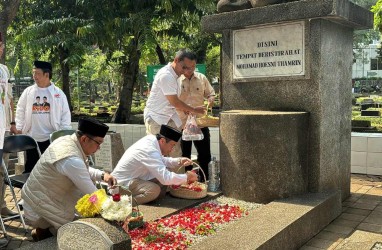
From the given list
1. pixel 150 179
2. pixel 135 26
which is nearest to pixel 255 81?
pixel 150 179

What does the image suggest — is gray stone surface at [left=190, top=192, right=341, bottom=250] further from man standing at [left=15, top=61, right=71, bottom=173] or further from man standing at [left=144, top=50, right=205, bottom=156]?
man standing at [left=15, top=61, right=71, bottom=173]

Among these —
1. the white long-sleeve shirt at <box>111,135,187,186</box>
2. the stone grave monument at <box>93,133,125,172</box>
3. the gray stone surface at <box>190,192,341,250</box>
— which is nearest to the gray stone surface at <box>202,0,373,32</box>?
the white long-sleeve shirt at <box>111,135,187,186</box>

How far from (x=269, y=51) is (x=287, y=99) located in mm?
631

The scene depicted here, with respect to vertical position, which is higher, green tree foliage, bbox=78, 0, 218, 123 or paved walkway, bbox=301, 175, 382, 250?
green tree foliage, bbox=78, 0, 218, 123

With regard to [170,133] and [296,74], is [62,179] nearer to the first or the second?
[170,133]

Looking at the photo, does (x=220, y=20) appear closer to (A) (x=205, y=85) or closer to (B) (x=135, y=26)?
(A) (x=205, y=85)

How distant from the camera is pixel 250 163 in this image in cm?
509

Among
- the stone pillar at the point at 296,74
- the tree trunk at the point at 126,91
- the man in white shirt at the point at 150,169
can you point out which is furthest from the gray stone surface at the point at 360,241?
the tree trunk at the point at 126,91

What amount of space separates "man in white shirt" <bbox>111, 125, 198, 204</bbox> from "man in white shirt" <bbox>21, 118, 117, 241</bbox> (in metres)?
0.84

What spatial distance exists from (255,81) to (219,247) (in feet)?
8.83

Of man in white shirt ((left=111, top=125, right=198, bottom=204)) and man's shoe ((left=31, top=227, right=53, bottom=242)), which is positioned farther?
man in white shirt ((left=111, top=125, right=198, bottom=204))

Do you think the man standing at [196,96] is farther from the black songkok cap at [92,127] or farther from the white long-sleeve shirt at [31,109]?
the black songkok cap at [92,127]

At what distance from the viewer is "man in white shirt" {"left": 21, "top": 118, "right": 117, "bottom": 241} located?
3.49m

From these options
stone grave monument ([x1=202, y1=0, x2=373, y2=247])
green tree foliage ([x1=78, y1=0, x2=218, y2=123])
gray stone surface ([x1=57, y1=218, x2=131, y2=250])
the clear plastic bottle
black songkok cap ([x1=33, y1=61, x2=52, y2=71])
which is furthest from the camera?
green tree foliage ([x1=78, y1=0, x2=218, y2=123])
